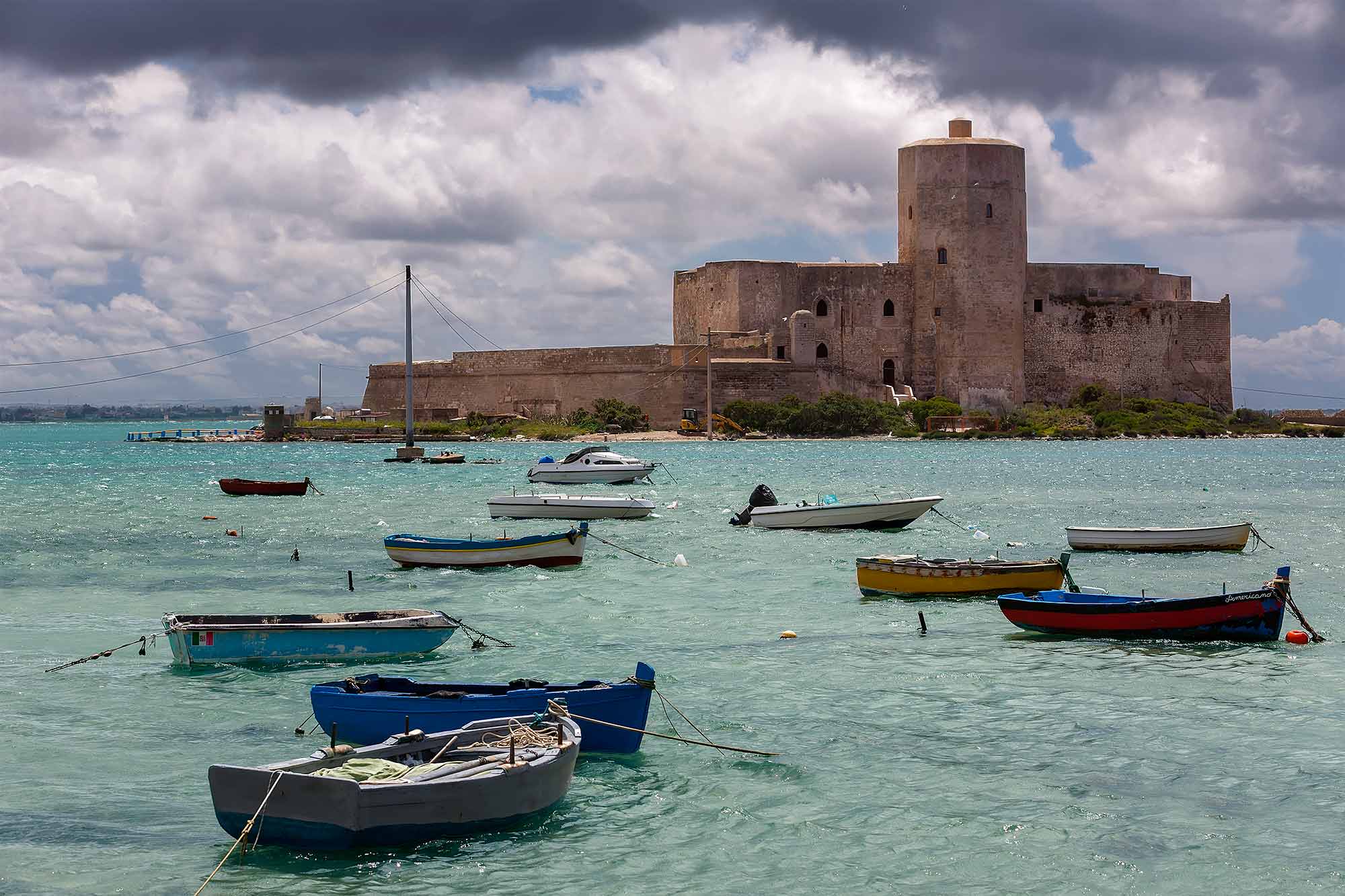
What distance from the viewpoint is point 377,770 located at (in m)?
6.89

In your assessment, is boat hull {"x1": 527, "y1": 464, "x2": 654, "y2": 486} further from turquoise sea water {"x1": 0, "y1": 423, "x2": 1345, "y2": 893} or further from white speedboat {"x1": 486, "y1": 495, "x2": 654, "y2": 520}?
turquoise sea water {"x1": 0, "y1": 423, "x2": 1345, "y2": 893}

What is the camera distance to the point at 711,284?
61656 millimetres

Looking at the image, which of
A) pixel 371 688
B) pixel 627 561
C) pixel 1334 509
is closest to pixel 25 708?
pixel 371 688

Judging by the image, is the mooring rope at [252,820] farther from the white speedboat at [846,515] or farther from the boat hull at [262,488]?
the boat hull at [262,488]

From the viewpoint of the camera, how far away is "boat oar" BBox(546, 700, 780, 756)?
771 centimetres

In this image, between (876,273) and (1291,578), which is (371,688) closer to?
(1291,578)

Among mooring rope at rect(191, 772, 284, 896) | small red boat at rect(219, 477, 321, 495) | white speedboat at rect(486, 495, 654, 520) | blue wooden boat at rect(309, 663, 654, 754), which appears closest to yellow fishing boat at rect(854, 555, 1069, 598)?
blue wooden boat at rect(309, 663, 654, 754)

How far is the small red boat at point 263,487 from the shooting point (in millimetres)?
30797

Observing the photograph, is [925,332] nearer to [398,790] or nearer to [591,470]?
[591,470]

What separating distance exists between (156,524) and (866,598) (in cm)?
1432

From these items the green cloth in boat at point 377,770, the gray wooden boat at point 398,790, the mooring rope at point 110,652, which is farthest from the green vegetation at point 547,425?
the green cloth in boat at point 377,770

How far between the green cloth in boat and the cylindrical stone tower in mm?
54381

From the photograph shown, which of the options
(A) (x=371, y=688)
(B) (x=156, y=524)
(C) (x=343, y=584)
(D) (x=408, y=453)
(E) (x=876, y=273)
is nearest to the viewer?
(A) (x=371, y=688)

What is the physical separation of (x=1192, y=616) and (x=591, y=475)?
2143cm
